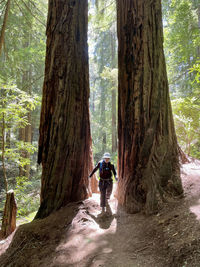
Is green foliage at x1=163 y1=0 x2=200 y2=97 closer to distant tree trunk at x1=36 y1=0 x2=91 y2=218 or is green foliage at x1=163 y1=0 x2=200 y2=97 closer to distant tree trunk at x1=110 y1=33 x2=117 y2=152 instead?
distant tree trunk at x1=36 y1=0 x2=91 y2=218

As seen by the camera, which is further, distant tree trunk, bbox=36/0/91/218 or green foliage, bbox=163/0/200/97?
green foliage, bbox=163/0/200/97

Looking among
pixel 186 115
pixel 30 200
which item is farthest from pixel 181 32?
pixel 30 200

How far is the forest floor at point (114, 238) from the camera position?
7.22 ft

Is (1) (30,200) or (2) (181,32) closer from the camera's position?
(1) (30,200)

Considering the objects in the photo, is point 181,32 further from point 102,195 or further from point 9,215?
point 9,215

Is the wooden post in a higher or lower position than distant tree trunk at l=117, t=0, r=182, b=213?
lower

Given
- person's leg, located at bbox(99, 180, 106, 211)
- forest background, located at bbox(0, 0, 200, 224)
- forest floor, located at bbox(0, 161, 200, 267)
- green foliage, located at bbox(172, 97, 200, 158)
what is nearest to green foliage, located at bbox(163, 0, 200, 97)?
forest background, located at bbox(0, 0, 200, 224)

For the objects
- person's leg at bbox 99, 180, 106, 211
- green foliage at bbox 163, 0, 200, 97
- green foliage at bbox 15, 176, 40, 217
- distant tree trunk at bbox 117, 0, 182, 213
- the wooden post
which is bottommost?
green foliage at bbox 15, 176, 40, 217

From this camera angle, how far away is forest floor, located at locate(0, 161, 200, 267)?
2.20 m

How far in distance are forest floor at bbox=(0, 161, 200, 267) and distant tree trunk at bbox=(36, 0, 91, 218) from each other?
A: 1.60 ft

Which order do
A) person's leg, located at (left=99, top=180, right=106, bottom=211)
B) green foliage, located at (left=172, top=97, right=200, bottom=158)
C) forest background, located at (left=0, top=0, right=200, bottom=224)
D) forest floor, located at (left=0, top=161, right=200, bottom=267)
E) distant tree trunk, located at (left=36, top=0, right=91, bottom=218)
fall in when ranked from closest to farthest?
forest floor, located at (left=0, top=161, right=200, bottom=267) → person's leg, located at (left=99, top=180, right=106, bottom=211) → distant tree trunk, located at (left=36, top=0, right=91, bottom=218) → forest background, located at (left=0, top=0, right=200, bottom=224) → green foliage, located at (left=172, top=97, right=200, bottom=158)

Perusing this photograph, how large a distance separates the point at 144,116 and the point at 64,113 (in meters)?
1.99

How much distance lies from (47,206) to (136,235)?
7.26 ft

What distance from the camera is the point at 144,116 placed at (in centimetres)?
399
